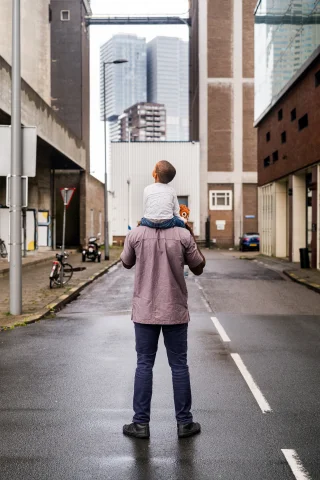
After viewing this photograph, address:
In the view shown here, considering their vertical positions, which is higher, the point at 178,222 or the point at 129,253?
the point at 178,222

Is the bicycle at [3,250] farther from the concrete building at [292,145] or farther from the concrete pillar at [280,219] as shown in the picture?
the concrete pillar at [280,219]

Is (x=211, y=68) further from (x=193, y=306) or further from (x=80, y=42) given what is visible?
(x=193, y=306)

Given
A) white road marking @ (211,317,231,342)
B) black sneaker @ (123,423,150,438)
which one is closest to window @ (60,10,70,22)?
white road marking @ (211,317,231,342)

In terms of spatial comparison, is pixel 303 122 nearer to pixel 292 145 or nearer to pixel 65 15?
pixel 292 145

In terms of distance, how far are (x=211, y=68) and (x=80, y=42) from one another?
60.9ft

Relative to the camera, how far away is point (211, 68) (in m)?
57.4

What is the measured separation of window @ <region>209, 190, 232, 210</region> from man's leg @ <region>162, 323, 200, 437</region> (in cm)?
5216

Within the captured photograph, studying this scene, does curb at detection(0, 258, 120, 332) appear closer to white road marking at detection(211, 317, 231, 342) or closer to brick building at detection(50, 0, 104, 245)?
white road marking at detection(211, 317, 231, 342)

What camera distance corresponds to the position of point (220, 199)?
186 ft

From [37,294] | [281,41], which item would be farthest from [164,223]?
[281,41]

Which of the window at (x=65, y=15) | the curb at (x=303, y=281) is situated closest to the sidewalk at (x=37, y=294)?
the curb at (x=303, y=281)

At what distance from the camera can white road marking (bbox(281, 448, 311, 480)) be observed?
3793 millimetres

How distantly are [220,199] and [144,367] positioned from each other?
52.8 meters

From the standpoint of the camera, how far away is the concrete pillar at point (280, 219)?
33.7m
